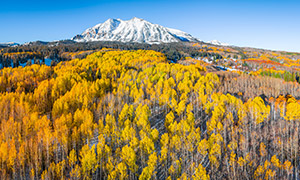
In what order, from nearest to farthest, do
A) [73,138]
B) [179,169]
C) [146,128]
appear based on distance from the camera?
[179,169]
[73,138]
[146,128]

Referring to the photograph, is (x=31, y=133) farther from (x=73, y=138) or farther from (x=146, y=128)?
(x=146, y=128)

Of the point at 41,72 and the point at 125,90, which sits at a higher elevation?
the point at 41,72

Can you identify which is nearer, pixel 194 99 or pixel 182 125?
pixel 182 125

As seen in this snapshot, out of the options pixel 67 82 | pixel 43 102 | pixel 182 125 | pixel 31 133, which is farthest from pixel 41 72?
pixel 182 125

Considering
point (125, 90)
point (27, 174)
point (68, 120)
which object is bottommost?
point (27, 174)

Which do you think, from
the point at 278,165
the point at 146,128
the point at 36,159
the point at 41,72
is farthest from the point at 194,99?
the point at 41,72

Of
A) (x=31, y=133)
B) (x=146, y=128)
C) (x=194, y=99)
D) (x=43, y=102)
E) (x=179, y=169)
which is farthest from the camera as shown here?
(x=194, y=99)

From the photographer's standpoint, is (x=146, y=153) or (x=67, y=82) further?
(x=67, y=82)

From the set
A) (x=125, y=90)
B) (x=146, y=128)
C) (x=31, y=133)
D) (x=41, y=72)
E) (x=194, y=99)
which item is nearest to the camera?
(x=31, y=133)

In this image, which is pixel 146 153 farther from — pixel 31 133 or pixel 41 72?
pixel 41 72
